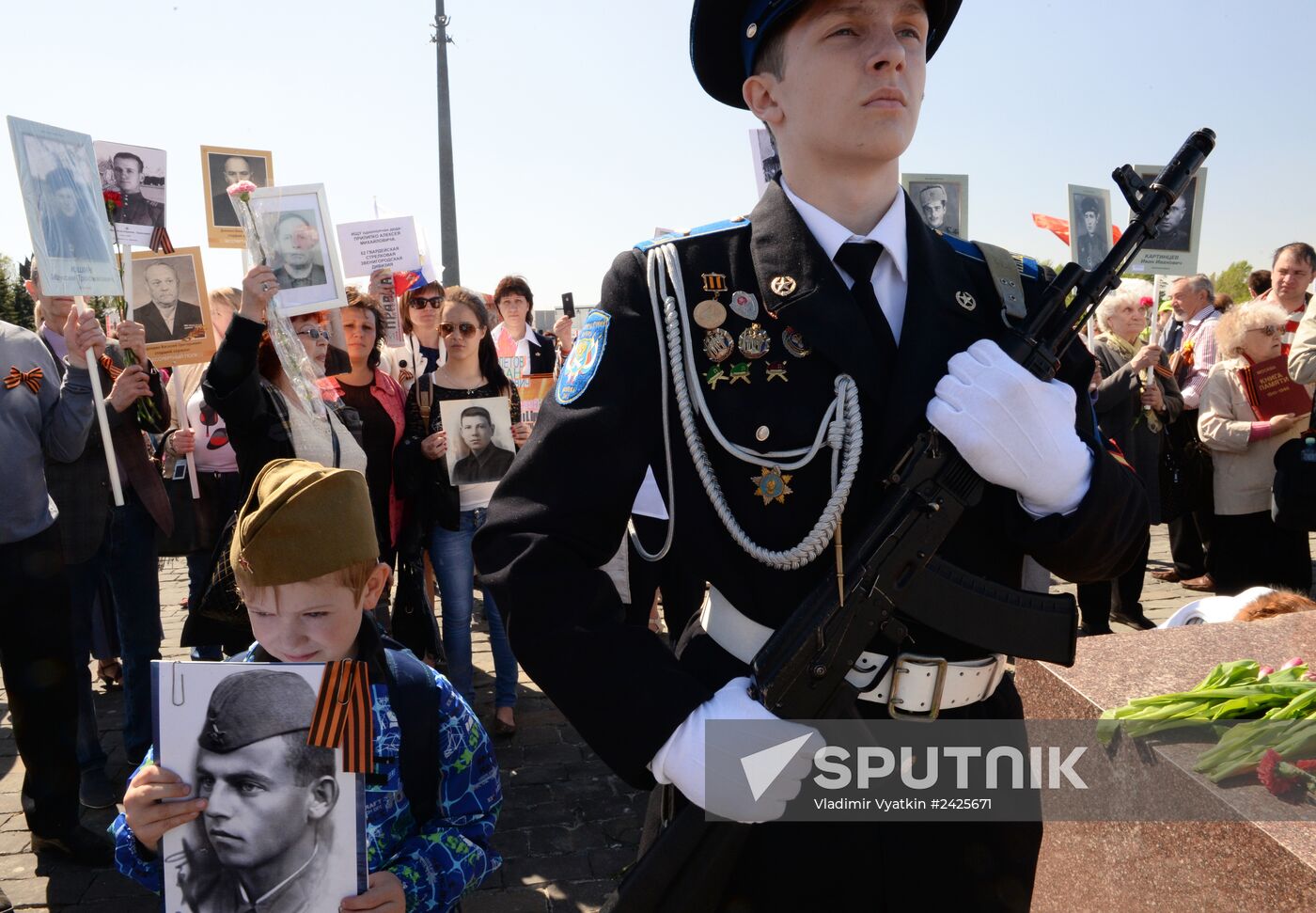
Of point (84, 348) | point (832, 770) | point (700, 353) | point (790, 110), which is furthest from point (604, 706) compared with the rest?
point (84, 348)

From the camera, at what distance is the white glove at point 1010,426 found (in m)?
1.61

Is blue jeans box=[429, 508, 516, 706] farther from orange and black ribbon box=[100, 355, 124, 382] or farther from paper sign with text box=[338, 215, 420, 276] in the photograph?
paper sign with text box=[338, 215, 420, 276]

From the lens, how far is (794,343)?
1755 mm

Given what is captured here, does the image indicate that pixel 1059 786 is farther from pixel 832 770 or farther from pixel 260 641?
pixel 260 641

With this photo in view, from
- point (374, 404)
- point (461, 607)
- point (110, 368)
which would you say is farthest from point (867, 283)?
point (110, 368)

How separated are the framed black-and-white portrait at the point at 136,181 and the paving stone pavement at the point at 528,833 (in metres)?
2.65

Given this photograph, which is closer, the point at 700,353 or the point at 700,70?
the point at 700,353

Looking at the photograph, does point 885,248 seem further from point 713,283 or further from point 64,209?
point 64,209

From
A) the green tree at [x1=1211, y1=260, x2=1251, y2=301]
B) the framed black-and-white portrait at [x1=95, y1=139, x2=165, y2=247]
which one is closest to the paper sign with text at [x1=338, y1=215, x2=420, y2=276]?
the framed black-and-white portrait at [x1=95, y1=139, x2=165, y2=247]

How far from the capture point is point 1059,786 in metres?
2.99

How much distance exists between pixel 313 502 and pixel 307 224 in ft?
10.7

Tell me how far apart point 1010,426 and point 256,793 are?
1411 mm

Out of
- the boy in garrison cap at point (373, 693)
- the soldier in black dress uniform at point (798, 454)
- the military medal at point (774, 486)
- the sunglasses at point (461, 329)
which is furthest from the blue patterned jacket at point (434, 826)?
the sunglasses at point (461, 329)

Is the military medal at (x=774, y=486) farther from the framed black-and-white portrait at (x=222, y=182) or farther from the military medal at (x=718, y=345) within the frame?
the framed black-and-white portrait at (x=222, y=182)
